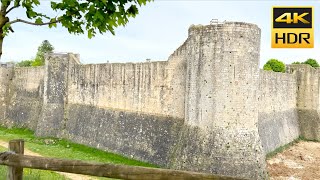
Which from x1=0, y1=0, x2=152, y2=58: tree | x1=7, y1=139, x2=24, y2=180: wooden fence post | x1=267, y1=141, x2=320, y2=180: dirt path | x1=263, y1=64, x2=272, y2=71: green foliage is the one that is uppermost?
x1=263, y1=64, x2=272, y2=71: green foliage

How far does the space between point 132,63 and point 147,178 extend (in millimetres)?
16283

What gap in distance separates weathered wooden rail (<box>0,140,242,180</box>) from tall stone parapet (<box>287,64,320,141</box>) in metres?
25.3

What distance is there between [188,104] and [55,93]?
12008mm

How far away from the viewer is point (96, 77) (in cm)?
2220

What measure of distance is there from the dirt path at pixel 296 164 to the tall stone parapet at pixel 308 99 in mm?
3033

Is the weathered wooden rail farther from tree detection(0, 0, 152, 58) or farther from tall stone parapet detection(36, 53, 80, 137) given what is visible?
tall stone parapet detection(36, 53, 80, 137)

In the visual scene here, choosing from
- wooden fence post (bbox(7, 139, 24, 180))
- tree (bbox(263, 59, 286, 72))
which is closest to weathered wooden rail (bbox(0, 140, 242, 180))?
wooden fence post (bbox(7, 139, 24, 180))

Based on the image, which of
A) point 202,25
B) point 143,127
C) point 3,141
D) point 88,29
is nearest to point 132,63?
point 143,127

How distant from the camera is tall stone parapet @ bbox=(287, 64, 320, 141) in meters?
26.9

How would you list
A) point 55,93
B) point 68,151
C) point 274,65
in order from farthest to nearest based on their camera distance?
point 274,65, point 55,93, point 68,151

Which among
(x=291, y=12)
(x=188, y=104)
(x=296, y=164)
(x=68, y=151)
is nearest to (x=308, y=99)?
(x=296, y=164)

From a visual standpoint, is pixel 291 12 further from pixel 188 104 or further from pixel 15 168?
pixel 15 168

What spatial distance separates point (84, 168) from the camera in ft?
13.6

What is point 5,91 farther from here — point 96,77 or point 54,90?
point 96,77
